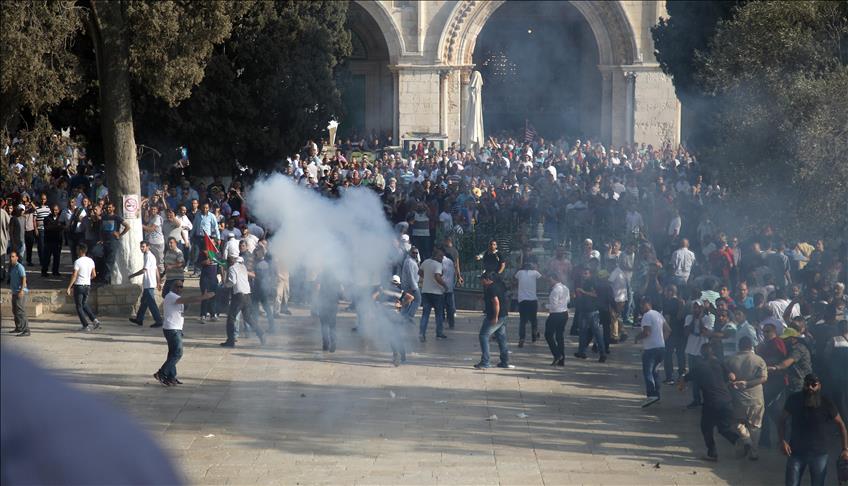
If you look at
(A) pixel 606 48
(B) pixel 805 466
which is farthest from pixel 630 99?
(B) pixel 805 466

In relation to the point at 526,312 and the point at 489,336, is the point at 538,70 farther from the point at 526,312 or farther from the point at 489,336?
the point at 489,336

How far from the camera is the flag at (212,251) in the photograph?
58.5 ft

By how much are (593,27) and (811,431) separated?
1122 inches

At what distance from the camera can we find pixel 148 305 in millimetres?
17328

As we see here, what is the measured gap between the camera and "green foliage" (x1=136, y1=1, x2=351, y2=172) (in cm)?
2380

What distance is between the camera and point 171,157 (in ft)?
82.7

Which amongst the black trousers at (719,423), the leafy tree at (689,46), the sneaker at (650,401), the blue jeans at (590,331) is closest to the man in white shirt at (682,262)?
the blue jeans at (590,331)

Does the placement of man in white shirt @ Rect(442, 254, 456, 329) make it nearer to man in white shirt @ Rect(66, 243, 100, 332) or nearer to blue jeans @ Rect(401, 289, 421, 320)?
blue jeans @ Rect(401, 289, 421, 320)

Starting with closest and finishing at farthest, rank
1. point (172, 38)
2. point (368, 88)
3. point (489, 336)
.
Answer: point (489, 336) → point (172, 38) → point (368, 88)

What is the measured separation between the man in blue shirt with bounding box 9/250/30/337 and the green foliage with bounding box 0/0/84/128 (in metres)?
3.06

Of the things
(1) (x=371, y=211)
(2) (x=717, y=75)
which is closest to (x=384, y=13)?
(1) (x=371, y=211)

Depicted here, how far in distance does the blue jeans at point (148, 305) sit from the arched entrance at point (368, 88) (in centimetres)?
2305

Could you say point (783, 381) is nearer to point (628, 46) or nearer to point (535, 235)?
point (535, 235)

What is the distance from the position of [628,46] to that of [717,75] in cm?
2148
